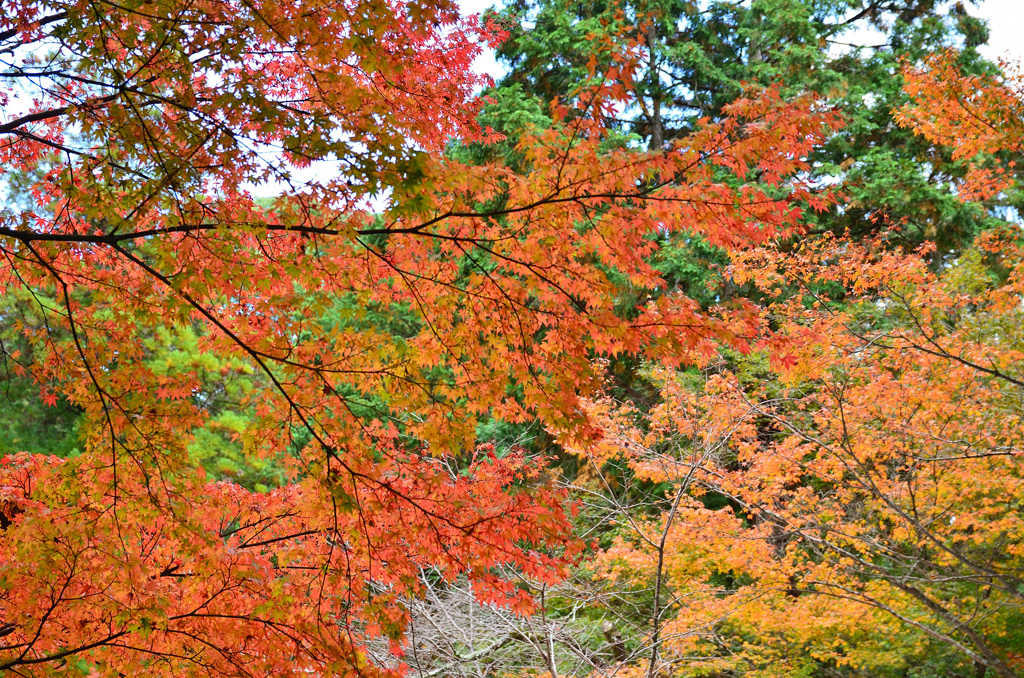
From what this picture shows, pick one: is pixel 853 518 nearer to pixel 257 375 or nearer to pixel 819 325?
pixel 819 325

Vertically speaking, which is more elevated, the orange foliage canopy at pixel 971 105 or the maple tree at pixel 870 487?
the orange foliage canopy at pixel 971 105

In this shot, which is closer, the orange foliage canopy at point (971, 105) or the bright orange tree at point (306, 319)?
the bright orange tree at point (306, 319)

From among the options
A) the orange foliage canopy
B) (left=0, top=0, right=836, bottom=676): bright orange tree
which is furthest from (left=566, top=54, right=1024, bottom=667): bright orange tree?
Answer: (left=0, top=0, right=836, bottom=676): bright orange tree

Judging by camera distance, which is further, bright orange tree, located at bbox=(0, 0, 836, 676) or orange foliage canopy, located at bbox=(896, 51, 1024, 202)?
orange foliage canopy, located at bbox=(896, 51, 1024, 202)

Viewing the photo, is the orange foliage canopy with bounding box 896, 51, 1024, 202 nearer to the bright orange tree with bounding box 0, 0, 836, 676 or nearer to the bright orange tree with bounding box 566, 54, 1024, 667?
the bright orange tree with bounding box 566, 54, 1024, 667

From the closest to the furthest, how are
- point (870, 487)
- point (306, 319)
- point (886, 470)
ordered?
point (306, 319)
point (870, 487)
point (886, 470)

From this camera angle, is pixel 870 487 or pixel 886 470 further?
pixel 886 470

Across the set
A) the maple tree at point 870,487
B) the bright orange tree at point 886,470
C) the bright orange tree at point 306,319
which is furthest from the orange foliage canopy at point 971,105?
the bright orange tree at point 306,319

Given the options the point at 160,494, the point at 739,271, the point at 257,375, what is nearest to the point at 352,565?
the point at 160,494

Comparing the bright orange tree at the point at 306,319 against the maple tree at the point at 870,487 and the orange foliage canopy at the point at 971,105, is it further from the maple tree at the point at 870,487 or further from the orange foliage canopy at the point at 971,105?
the orange foliage canopy at the point at 971,105

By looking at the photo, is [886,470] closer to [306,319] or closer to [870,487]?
[870,487]

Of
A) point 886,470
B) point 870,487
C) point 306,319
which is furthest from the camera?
point 886,470

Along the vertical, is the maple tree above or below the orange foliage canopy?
below

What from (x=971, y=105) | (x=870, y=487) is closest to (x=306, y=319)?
(x=870, y=487)
